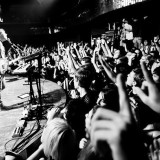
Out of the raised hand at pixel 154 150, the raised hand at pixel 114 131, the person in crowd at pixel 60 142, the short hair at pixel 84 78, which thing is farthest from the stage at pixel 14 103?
the raised hand at pixel 114 131

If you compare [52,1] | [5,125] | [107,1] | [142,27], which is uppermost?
[52,1]

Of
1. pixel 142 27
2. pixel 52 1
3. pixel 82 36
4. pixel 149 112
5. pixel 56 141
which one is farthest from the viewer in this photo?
pixel 52 1

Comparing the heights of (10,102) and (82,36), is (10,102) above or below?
below

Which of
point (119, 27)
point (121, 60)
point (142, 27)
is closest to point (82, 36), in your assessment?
point (119, 27)

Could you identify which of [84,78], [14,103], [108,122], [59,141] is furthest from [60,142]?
[14,103]

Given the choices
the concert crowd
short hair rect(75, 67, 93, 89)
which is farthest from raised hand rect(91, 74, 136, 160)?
short hair rect(75, 67, 93, 89)

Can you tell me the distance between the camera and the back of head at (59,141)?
1881 mm

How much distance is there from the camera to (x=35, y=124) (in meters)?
3.39

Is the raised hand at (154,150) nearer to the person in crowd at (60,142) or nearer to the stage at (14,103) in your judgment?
the person in crowd at (60,142)

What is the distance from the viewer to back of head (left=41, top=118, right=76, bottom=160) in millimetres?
Result: 1881

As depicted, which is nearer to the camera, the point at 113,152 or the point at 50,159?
the point at 113,152

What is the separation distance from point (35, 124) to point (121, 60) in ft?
7.28

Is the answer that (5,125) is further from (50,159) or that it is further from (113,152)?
(113,152)

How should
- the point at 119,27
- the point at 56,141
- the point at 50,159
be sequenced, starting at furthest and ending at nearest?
the point at 119,27 < the point at 50,159 < the point at 56,141
